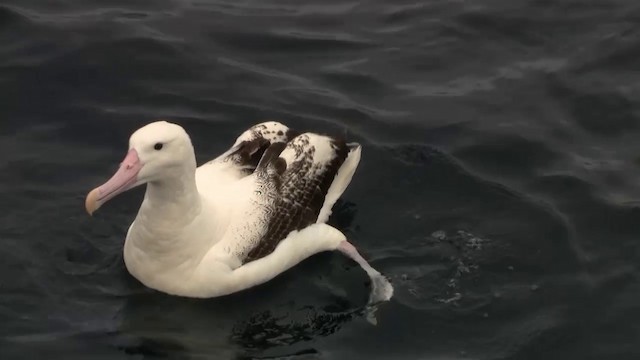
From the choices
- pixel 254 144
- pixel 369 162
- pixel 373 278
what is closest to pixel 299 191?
pixel 254 144

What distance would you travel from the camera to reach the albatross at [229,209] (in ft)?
28.3

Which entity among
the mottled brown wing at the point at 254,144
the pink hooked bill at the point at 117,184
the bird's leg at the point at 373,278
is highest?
the pink hooked bill at the point at 117,184

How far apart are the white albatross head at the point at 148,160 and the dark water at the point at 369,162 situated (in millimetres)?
1134

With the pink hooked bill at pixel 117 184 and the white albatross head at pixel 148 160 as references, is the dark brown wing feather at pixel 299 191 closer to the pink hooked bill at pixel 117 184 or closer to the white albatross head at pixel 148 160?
the white albatross head at pixel 148 160

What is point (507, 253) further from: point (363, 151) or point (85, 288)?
point (85, 288)

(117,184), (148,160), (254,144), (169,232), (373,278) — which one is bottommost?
(373,278)

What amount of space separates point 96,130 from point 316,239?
9.57 feet

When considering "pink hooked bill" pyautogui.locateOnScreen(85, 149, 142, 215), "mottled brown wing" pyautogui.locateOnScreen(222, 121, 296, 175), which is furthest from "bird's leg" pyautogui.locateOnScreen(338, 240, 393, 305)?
"pink hooked bill" pyautogui.locateOnScreen(85, 149, 142, 215)

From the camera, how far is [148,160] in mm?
8484

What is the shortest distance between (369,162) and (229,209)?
2.32 meters

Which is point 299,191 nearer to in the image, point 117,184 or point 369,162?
point 369,162

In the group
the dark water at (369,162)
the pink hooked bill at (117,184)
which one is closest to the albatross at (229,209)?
the pink hooked bill at (117,184)

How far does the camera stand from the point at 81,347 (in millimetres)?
8609

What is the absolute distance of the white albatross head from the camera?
830 cm
